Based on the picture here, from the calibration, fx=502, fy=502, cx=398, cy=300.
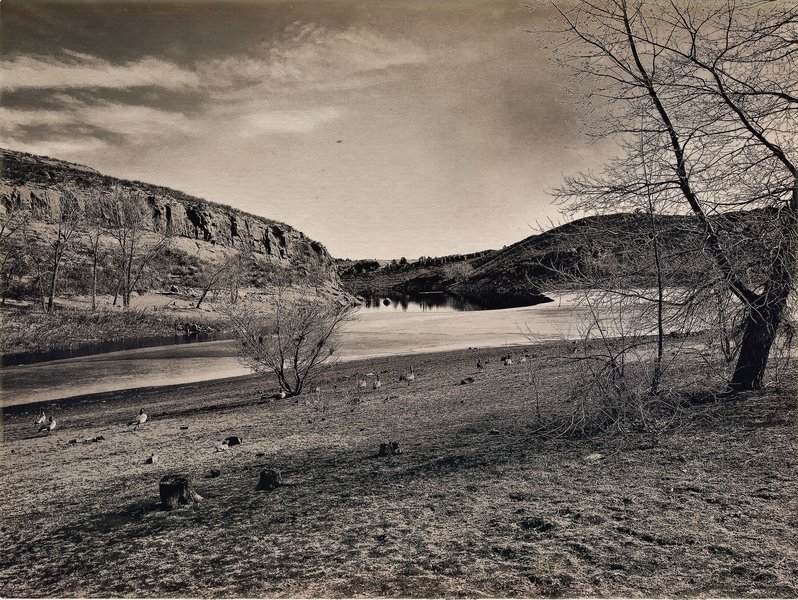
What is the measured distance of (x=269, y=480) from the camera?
5.02 metres

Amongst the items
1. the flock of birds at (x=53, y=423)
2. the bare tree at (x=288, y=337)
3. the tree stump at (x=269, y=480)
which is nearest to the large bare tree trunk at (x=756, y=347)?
the tree stump at (x=269, y=480)

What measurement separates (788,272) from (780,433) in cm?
154

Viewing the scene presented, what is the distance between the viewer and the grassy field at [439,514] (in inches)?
123

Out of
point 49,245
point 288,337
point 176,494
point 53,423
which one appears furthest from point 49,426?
point 49,245

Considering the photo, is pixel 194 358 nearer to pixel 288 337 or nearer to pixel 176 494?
pixel 288 337

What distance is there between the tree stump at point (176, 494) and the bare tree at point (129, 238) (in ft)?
112

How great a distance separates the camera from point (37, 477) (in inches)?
248

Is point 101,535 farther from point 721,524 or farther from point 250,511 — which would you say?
point 721,524

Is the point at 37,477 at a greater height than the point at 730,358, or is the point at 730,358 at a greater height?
the point at 730,358

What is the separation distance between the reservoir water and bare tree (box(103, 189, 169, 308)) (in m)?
15.9

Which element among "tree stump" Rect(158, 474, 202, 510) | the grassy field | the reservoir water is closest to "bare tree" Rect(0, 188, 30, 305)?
the reservoir water

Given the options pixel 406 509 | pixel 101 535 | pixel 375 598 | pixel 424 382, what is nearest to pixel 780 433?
pixel 406 509

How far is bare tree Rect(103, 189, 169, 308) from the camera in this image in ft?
123

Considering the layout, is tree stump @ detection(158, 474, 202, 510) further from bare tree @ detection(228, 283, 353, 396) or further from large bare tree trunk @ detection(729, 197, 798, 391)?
bare tree @ detection(228, 283, 353, 396)
